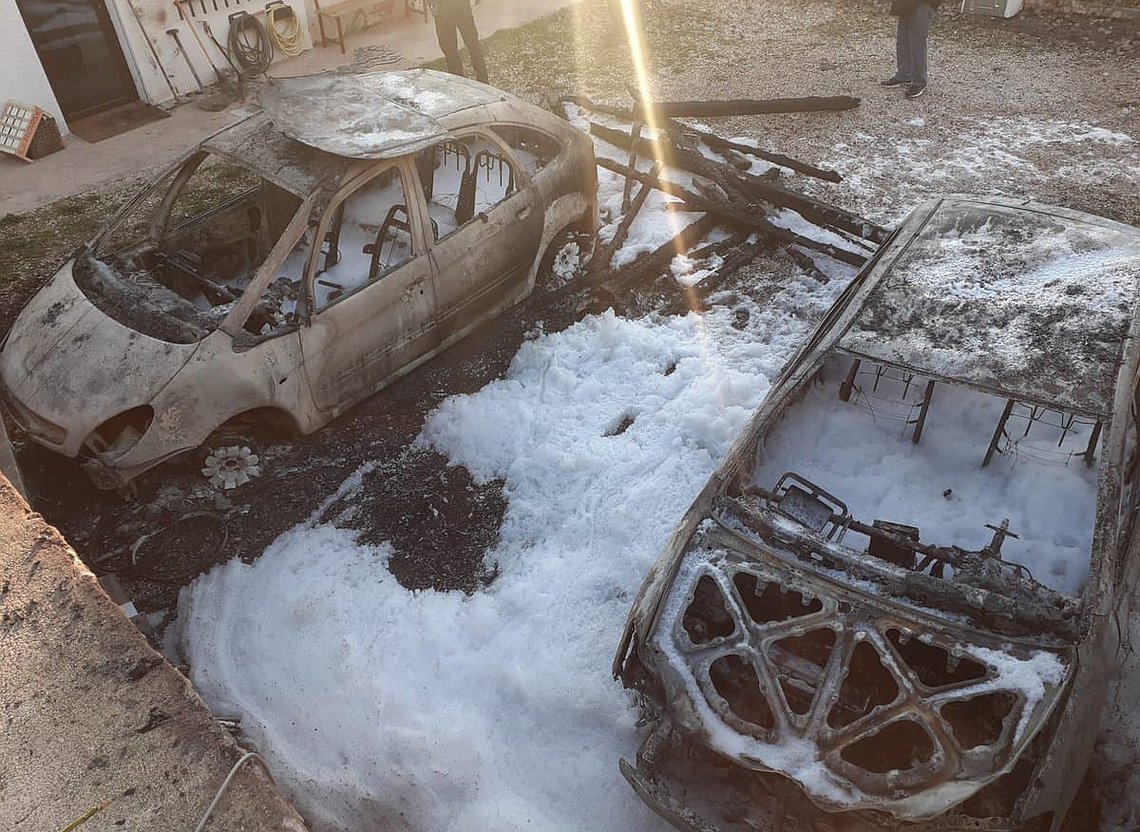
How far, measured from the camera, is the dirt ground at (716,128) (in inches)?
192

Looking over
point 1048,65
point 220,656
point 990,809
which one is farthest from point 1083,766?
point 1048,65

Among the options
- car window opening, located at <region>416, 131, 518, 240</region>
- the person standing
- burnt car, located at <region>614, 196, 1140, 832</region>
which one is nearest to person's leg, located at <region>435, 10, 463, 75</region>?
car window opening, located at <region>416, 131, 518, 240</region>

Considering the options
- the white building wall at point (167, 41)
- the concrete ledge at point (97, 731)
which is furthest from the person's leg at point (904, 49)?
the concrete ledge at point (97, 731)

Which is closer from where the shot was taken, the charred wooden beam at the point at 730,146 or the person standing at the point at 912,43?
the charred wooden beam at the point at 730,146

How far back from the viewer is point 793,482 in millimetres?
4250

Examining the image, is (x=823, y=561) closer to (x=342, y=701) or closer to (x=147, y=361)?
(x=342, y=701)

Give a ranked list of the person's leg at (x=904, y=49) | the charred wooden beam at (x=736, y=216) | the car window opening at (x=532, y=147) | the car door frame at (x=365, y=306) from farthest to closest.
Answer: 1. the person's leg at (x=904, y=49)
2. the charred wooden beam at (x=736, y=216)
3. the car window opening at (x=532, y=147)
4. the car door frame at (x=365, y=306)

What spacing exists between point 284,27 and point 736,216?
7.27m

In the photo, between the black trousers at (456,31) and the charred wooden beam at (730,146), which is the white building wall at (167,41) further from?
the charred wooden beam at (730,146)

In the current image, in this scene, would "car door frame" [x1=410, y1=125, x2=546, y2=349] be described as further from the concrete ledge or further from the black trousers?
the black trousers

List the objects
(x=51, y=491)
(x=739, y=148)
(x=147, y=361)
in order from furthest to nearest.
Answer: (x=739, y=148) → (x=51, y=491) → (x=147, y=361)

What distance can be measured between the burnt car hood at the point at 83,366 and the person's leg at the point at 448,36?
20.0 feet

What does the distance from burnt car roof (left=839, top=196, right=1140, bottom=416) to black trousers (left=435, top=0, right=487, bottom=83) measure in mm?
6343

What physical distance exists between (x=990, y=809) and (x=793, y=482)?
168 centimetres
